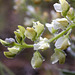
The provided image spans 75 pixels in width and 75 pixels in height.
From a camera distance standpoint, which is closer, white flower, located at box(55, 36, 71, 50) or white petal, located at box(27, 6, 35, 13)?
white flower, located at box(55, 36, 71, 50)

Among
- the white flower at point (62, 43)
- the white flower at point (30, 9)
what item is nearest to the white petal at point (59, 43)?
the white flower at point (62, 43)

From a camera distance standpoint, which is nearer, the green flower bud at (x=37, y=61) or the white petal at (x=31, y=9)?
the green flower bud at (x=37, y=61)

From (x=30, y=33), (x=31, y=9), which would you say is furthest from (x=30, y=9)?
(x=30, y=33)

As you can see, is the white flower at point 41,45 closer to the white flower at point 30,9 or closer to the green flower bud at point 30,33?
the green flower bud at point 30,33

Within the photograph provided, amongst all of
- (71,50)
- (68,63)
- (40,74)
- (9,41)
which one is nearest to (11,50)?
(9,41)

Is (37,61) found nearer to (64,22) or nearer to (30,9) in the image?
(64,22)

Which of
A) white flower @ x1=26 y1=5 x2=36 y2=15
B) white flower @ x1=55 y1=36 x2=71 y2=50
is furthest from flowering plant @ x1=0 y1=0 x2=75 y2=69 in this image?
white flower @ x1=26 y1=5 x2=36 y2=15

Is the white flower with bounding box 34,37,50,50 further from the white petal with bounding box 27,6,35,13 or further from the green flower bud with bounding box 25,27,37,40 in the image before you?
the white petal with bounding box 27,6,35,13

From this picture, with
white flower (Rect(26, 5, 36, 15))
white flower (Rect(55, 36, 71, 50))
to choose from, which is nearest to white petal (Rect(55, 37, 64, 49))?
white flower (Rect(55, 36, 71, 50))

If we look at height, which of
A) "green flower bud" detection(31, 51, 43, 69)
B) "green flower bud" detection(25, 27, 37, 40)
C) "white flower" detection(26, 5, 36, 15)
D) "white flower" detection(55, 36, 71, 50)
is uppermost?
"green flower bud" detection(25, 27, 37, 40)

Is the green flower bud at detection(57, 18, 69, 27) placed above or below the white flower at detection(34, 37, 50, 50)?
above
